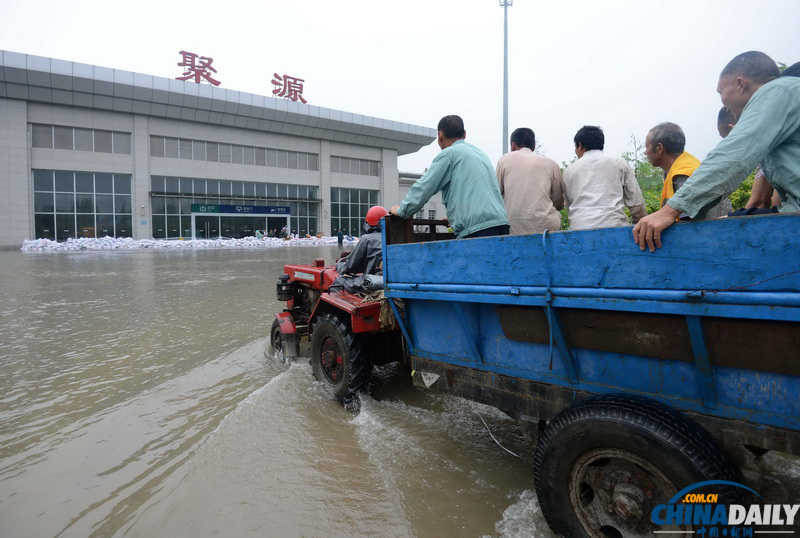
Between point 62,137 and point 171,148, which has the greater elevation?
point 171,148

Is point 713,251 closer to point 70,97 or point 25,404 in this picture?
point 25,404

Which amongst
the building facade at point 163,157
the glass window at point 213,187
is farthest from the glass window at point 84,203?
the glass window at point 213,187

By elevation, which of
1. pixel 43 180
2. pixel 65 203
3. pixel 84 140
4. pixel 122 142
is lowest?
pixel 65 203

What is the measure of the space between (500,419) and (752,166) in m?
2.73

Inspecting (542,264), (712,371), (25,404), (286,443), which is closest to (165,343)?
(25,404)

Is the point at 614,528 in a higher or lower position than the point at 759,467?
lower

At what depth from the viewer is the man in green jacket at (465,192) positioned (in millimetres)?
3219

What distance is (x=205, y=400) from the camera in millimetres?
4309

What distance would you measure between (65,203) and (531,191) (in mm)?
34148

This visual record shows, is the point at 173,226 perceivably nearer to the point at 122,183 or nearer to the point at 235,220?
the point at 122,183

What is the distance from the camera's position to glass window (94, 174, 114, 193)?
29.6 m

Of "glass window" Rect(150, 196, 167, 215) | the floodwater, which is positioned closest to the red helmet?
the floodwater

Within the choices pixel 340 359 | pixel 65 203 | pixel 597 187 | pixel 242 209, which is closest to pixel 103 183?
pixel 65 203

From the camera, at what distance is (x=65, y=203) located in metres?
28.9
